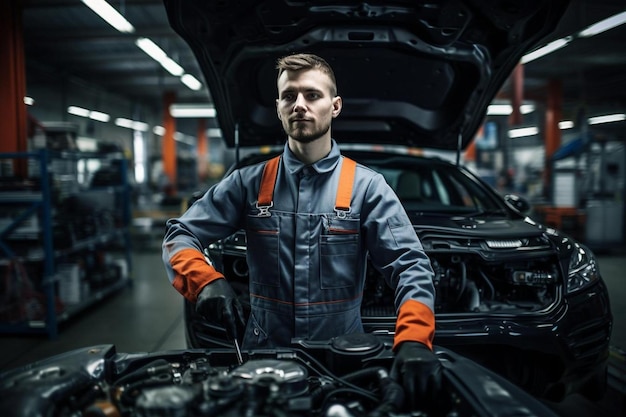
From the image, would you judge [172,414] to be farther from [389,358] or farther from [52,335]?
[52,335]

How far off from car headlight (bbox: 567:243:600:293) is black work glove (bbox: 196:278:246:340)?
59.7 inches

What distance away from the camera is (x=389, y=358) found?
3.67 ft

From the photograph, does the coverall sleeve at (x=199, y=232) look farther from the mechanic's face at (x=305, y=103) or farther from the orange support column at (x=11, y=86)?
the orange support column at (x=11, y=86)

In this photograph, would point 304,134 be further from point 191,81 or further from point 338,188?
point 191,81

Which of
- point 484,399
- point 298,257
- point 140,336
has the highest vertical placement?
point 298,257

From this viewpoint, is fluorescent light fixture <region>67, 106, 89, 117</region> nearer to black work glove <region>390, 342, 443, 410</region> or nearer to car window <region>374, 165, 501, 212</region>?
car window <region>374, 165, 501, 212</region>

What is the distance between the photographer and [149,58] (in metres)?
11.8

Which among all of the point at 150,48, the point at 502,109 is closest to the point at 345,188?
the point at 150,48

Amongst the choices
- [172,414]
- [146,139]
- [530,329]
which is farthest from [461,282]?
[146,139]

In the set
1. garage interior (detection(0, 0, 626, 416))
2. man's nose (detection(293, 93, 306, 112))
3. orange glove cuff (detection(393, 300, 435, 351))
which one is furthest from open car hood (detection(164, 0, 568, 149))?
orange glove cuff (detection(393, 300, 435, 351))

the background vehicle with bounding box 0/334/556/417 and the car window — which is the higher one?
the car window

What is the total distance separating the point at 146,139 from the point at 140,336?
17953 millimetres

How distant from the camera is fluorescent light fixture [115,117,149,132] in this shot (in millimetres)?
17703

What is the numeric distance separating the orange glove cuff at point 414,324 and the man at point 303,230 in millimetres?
128
